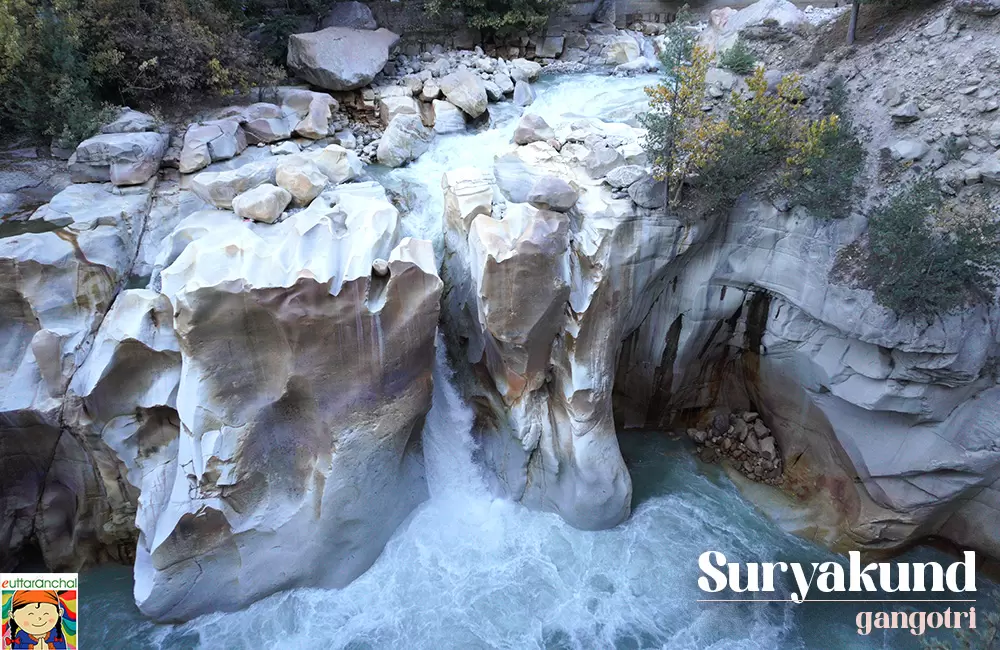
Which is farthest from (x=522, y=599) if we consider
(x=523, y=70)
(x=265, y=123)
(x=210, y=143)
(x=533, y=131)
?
(x=523, y=70)

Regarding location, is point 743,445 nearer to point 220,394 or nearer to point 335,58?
point 220,394

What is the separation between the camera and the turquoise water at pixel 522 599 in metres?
8.75

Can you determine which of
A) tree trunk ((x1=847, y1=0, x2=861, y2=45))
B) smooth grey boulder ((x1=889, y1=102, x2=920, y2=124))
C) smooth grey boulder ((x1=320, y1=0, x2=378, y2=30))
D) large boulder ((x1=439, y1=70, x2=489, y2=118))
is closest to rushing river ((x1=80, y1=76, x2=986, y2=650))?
large boulder ((x1=439, y1=70, x2=489, y2=118))

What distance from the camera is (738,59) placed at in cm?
1134

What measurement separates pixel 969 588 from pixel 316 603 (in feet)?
32.0

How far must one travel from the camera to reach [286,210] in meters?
9.83

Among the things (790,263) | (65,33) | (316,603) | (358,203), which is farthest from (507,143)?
(316,603)

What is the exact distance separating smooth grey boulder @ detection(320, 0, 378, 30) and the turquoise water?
12.6m

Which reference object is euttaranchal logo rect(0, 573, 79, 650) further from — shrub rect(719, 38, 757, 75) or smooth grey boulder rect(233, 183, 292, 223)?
shrub rect(719, 38, 757, 75)

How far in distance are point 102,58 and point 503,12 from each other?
32.8 feet

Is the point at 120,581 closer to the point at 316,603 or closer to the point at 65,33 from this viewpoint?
the point at 316,603

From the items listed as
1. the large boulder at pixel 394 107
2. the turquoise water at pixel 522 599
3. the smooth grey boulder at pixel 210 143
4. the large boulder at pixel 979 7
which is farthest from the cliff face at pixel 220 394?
the large boulder at pixel 979 7

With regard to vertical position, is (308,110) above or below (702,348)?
above

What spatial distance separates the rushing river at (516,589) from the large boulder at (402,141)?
84.0 inches
